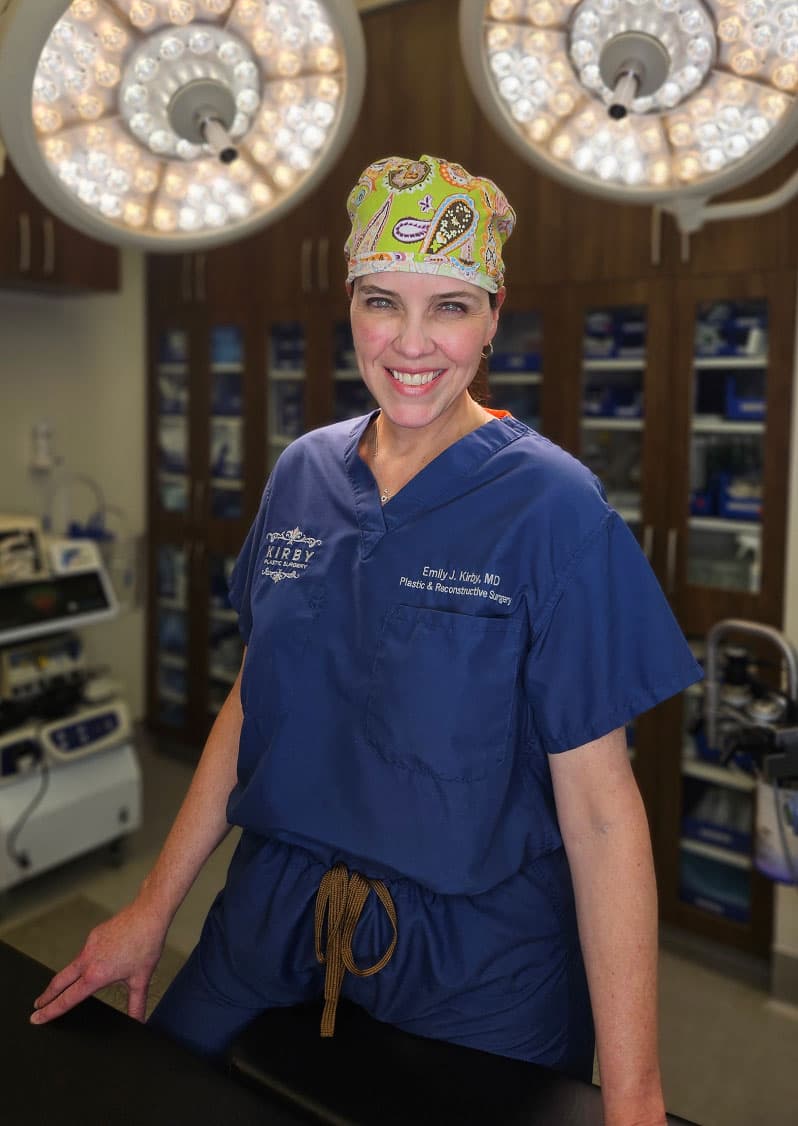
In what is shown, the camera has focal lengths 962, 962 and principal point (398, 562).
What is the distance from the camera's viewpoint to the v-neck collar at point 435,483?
3.74 feet

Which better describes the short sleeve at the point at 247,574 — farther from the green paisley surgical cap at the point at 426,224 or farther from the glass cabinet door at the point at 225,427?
the glass cabinet door at the point at 225,427

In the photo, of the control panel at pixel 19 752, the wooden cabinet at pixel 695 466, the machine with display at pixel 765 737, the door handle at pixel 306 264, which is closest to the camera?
the machine with display at pixel 765 737

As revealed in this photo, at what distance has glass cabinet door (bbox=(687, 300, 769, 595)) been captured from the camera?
252 cm

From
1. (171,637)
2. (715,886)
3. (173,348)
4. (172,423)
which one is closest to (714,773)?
(715,886)

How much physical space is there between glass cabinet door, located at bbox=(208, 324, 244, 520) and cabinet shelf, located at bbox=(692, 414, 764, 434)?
174cm

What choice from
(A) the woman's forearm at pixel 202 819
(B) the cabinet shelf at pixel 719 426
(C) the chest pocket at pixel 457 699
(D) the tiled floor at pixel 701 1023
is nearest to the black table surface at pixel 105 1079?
(A) the woman's forearm at pixel 202 819

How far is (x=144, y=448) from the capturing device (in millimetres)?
4062

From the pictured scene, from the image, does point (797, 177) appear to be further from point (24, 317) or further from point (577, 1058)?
point (24, 317)

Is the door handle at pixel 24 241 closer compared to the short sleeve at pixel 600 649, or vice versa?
the short sleeve at pixel 600 649

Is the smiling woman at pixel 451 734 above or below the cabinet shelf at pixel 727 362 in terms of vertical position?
below

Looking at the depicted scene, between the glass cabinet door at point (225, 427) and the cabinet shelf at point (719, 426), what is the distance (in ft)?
5.71

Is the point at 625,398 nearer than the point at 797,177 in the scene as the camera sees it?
No

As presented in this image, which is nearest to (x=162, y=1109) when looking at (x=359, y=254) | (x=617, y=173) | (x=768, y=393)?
(x=359, y=254)

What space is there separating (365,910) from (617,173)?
35.2 inches
